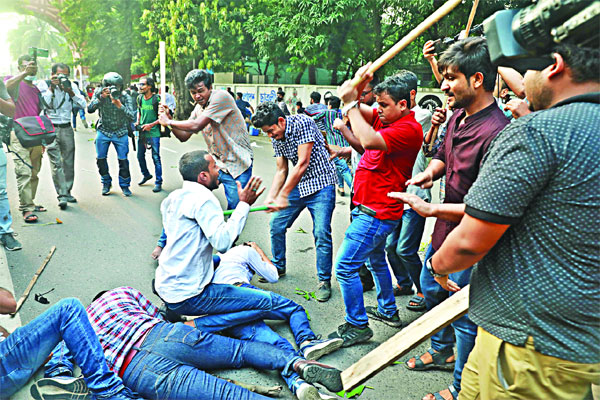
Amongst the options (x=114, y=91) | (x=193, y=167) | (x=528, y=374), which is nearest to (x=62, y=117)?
(x=114, y=91)

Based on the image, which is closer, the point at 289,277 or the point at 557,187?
the point at 557,187

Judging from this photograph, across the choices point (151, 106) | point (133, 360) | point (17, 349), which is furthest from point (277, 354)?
point (151, 106)

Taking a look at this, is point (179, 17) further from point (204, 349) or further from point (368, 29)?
point (204, 349)

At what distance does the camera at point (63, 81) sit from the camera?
7.17 metres

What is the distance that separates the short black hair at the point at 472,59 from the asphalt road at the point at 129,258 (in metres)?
1.95

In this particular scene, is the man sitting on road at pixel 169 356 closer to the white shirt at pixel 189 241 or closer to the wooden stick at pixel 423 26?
the white shirt at pixel 189 241

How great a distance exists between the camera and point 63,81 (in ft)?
23.5

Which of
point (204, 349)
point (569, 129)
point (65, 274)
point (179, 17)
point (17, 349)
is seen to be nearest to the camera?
point (569, 129)

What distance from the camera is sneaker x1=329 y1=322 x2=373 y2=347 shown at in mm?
3439

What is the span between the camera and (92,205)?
722cm

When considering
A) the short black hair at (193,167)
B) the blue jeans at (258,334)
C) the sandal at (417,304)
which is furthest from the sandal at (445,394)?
the short black hair at (193,167)

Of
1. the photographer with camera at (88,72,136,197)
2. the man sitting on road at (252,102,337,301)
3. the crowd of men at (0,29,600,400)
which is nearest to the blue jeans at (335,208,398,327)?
the crowd of men at (0,29,600,400)

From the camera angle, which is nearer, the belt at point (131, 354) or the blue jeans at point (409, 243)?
the belt at point (131, 354)

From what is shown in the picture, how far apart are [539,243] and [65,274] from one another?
447cm
